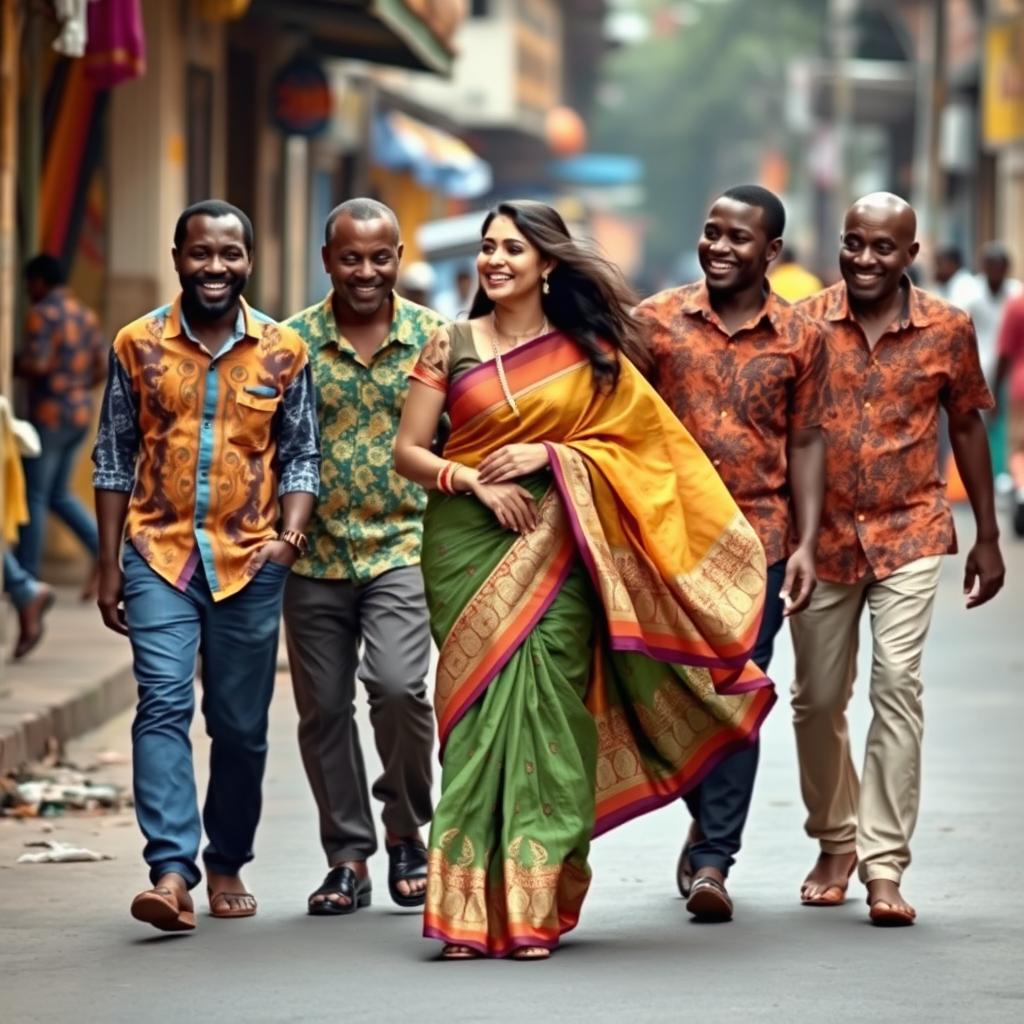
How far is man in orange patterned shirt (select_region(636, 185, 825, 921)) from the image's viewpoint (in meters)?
7.57

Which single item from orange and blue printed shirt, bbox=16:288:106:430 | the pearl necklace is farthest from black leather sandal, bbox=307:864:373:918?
orange and blue printed shirt, bbox=16:288:106:430

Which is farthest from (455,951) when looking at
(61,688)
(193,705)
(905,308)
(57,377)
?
(57,377)

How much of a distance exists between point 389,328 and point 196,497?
76 cm

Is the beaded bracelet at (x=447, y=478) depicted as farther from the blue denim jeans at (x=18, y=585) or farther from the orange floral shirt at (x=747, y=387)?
the blue denim jeans at (x=18, y=585)

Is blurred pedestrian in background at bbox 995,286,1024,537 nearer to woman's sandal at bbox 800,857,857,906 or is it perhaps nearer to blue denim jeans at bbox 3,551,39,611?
blue denim jeans at bbox 3,551,39,611

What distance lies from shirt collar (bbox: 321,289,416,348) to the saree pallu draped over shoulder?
0.63 m

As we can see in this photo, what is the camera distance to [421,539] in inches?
299

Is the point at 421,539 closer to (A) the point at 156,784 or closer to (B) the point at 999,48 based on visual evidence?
(A) the point at 156,784

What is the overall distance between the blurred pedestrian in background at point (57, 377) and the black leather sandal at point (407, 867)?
284 inches

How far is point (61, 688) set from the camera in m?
11.6

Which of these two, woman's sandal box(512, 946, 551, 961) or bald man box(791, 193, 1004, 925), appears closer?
woman's sandal box(512, 946, 551, 961)

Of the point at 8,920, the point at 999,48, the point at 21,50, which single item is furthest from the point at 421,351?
the point at 999,48

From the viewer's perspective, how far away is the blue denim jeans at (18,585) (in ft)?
40.6

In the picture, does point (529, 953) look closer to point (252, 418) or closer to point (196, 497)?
point (196, 497)
